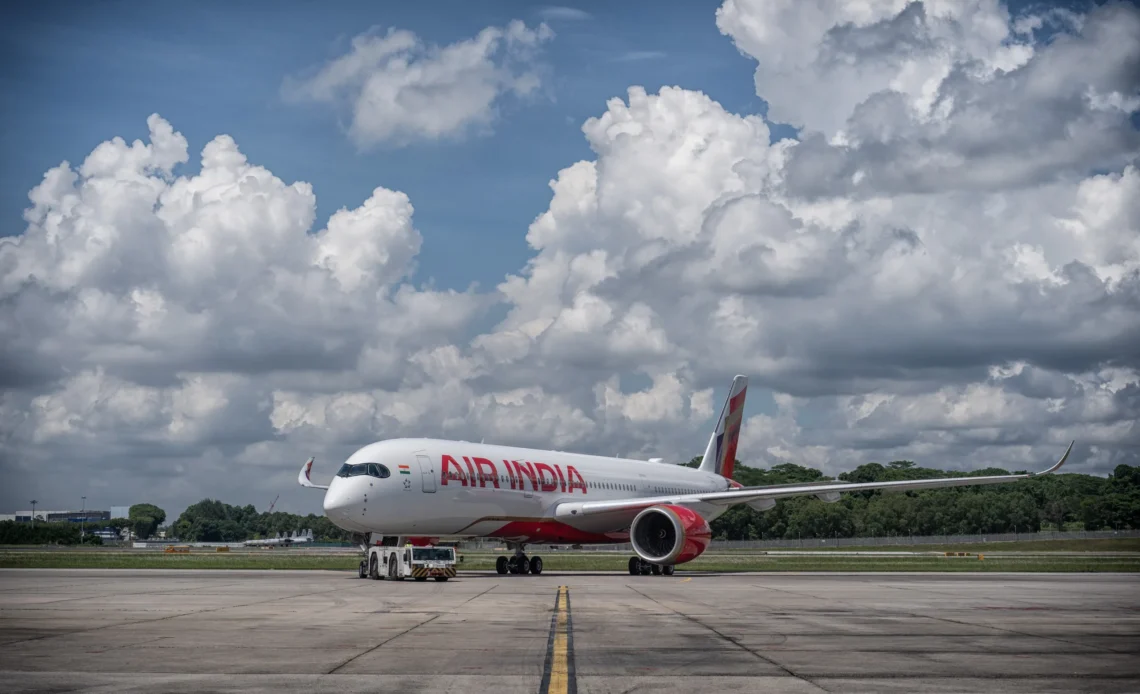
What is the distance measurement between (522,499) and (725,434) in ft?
67.3

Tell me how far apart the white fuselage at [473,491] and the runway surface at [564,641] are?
8.74 m

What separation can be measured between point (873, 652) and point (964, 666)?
1.45 metres

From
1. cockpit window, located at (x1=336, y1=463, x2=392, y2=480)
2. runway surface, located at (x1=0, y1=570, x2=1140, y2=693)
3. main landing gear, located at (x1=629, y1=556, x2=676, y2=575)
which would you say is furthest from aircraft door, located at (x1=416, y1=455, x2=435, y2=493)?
runway surface, located at (x1=0, y1=570, x2=1140, y2=693)

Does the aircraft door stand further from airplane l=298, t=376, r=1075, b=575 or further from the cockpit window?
the cockpit window

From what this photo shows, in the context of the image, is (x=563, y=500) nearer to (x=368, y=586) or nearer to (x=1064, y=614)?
(x=368, y=586)

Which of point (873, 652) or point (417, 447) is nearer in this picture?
point (873, 652)

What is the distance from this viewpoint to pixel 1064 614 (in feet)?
64.3

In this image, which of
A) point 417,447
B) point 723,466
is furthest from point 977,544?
point 417,447

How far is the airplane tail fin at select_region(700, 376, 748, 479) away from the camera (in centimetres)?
5822

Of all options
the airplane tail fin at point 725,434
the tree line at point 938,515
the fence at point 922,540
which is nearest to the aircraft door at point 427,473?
the airplane tail fin at point 725,434

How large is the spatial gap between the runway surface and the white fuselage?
344 inches

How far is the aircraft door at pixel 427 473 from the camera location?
118 feet

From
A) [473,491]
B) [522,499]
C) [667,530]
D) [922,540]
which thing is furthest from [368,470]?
[922,540]

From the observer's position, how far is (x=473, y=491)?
38031mm
